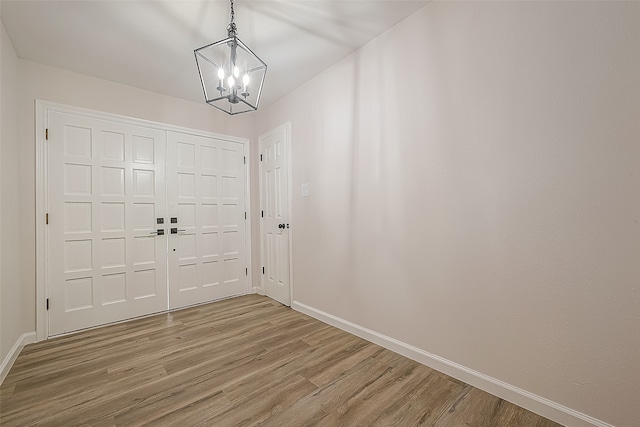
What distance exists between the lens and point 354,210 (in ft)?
8.72

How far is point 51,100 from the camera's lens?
108 inches

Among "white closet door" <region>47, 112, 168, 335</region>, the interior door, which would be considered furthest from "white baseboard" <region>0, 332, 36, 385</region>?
the interior door

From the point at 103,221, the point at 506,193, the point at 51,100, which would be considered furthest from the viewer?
the point at 103,221

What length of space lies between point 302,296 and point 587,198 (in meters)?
2.75

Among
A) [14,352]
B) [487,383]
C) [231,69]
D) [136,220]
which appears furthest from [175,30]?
[487,383]

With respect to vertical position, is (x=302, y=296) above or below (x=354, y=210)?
below

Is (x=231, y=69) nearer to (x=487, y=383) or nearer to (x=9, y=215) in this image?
(x=9, y=215)

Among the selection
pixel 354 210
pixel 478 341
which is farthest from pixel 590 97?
pixel 354 210

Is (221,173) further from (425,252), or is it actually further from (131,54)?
(425,252)

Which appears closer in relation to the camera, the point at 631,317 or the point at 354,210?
the point at 631,317

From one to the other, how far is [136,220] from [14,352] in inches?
59.0

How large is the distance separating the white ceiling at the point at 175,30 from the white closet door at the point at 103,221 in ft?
2.27

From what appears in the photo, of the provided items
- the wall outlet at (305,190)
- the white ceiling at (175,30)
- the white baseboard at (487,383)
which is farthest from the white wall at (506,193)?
the wall outlet at (305,190)

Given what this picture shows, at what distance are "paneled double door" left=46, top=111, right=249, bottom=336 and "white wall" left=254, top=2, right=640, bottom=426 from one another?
202 centimetres
